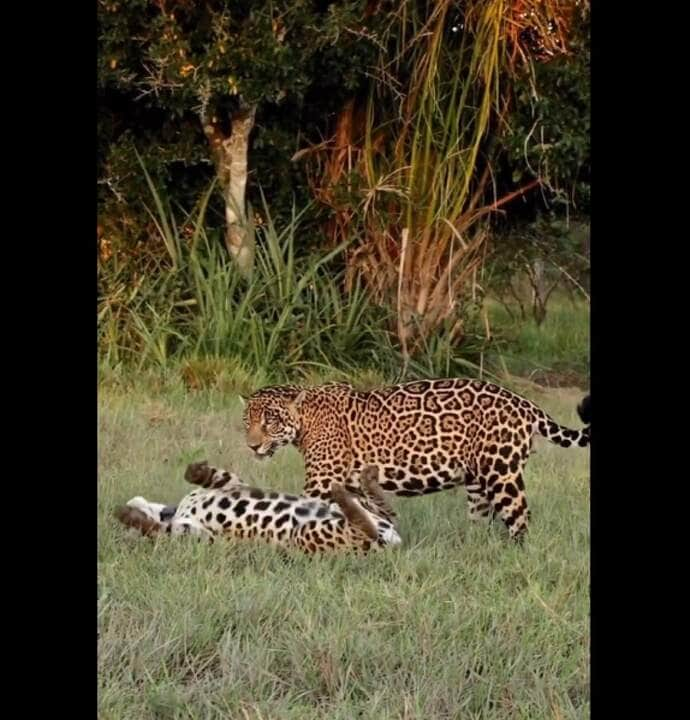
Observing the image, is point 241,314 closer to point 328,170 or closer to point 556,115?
point 328,170

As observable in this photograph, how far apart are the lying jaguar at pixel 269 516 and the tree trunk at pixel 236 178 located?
3455mm

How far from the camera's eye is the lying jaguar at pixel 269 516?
154 inches

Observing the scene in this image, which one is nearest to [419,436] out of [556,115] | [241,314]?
[241,314]

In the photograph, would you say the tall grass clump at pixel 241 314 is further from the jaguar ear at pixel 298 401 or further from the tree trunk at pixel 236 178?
the jaguar ear at pixel 298 401

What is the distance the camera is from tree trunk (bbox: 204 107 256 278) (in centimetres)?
751

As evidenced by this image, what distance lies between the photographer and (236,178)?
7.58 metres

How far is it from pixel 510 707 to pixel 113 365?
15.1 feet

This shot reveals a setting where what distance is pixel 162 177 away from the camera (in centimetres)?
767

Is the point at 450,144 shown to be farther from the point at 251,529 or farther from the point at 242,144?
the point at 251,529

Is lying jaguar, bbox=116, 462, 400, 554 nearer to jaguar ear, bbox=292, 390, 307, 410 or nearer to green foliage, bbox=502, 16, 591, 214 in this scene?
jaguar ear, bbox=292, 390, 307, 410

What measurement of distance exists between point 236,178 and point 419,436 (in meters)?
3.69

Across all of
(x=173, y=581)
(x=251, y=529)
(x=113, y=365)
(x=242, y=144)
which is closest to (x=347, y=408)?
(x=251, y=529)

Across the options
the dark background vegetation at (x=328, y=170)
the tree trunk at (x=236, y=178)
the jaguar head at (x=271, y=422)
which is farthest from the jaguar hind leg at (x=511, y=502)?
the tree trunk at (x=236, y=178)
